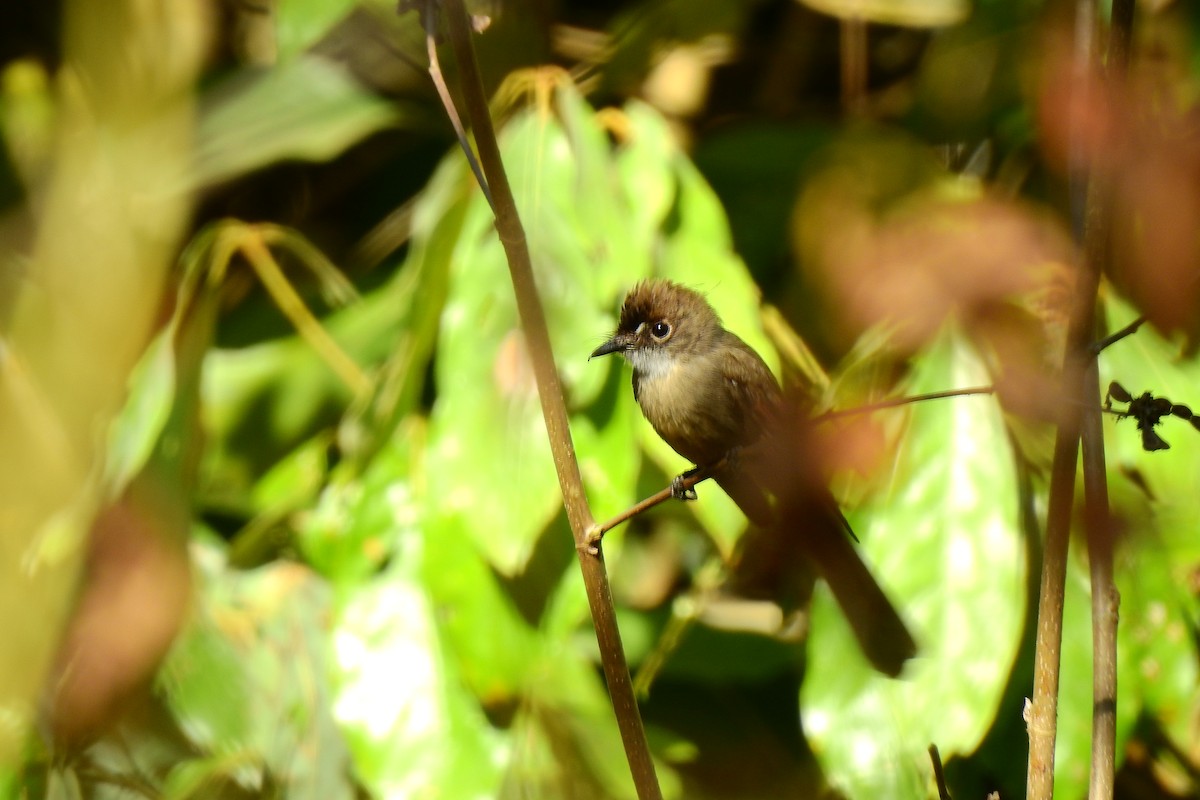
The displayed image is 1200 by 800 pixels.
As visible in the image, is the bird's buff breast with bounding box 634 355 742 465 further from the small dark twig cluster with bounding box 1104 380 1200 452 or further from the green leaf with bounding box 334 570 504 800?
the small dark twig cluster with bounding box 1104 380 1200 452

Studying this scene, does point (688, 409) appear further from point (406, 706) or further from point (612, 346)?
point (406, 706)

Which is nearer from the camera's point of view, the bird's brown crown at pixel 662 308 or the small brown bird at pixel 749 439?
the small brown bird at pixel 749 439

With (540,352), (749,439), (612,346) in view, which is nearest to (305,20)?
(612,346)

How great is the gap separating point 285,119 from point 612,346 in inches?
45.2

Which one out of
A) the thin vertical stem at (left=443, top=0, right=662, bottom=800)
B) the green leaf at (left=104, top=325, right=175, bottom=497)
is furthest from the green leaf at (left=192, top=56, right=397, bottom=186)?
the thin vertical stem at (left=443, top=0, right=662, bottom=800)

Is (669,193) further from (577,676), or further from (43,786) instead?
(43,786)

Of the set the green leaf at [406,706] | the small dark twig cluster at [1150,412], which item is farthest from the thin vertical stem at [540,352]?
the green leaf at [406,706]

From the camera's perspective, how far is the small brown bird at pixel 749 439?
198cm

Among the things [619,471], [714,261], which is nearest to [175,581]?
[619,471]

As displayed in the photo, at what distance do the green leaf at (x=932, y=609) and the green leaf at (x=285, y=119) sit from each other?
147cm

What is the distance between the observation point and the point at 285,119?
111 inches

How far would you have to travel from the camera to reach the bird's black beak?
80.2 inches

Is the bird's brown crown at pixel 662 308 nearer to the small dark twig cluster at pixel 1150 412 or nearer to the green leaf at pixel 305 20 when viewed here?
the green leaf at pixel 305 20

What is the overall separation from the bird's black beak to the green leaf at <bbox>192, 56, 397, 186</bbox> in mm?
936
